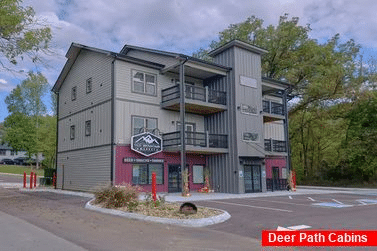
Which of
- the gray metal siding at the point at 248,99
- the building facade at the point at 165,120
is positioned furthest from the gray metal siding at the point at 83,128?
the gray metal siding at the point at 248,99

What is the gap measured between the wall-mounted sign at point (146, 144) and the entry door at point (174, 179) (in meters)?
1.74

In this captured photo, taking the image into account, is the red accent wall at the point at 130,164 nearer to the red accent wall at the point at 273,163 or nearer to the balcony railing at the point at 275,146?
the balcony railing at the point at 275,146

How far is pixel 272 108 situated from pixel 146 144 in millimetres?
11407

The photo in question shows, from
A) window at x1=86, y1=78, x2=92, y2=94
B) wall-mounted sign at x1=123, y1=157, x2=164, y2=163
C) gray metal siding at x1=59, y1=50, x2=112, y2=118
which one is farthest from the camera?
window at x1=86, y1=78, x2=92, y2=94

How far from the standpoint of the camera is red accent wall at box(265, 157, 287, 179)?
29.0 meters

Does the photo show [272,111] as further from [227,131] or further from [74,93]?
[74,93]

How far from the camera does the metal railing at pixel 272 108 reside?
27.3 meters

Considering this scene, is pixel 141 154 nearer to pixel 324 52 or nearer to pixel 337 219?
pixel 337 219

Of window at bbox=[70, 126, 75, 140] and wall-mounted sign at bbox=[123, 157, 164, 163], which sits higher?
window at bbox=[70, 126, 75, 140]

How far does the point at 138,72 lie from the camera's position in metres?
22.8

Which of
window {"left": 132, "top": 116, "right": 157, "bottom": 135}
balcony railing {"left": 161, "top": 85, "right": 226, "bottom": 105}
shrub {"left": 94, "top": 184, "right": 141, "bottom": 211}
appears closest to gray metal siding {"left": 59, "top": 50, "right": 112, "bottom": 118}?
window {"left": 132, "top": 116, "right": 157, "bottom": 135}

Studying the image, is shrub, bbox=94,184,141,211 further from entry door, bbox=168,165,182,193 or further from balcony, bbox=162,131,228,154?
entry door, bbox=168,165,182,193

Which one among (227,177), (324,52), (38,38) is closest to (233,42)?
(227,177)

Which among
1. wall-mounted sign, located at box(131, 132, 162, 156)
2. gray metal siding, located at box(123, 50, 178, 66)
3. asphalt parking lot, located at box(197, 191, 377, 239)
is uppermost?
gray metal siding, located at box(123, 50, 178, 66)
